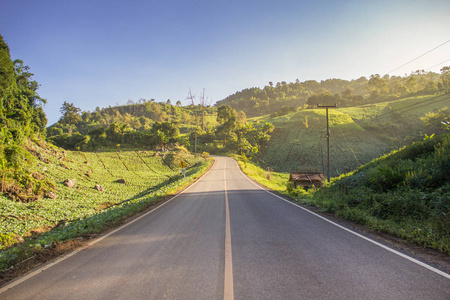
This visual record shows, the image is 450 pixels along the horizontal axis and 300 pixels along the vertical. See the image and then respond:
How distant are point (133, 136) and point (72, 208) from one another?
4476cm

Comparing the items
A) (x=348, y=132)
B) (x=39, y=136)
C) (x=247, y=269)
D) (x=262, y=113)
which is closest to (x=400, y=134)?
(x=348, y=132)

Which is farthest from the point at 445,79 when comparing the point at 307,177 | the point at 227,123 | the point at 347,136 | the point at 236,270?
the point at 236,270

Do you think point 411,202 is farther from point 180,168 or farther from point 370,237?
point 180,168

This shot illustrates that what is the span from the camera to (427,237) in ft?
15.7

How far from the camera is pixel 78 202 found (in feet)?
57.9

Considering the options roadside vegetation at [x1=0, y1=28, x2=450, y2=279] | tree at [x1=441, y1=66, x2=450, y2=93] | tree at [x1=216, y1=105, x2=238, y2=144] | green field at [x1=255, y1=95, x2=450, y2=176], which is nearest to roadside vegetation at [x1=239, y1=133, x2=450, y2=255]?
roadside vegetation at [x1=0, y1=28, x2=450, y2=279]

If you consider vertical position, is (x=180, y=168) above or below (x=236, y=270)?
below

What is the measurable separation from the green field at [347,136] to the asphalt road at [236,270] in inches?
1479

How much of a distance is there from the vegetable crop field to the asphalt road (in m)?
1.73

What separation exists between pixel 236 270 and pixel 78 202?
19078 mm

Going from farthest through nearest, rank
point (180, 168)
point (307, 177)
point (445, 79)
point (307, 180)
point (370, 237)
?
point (445, 79)
point (180, 168)
point (307, 177)
point (307, 180)
point (370, 237)

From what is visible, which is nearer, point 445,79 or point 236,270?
point 236,270

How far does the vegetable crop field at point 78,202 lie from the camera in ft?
21.7

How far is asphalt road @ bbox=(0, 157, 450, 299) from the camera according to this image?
3035mm
